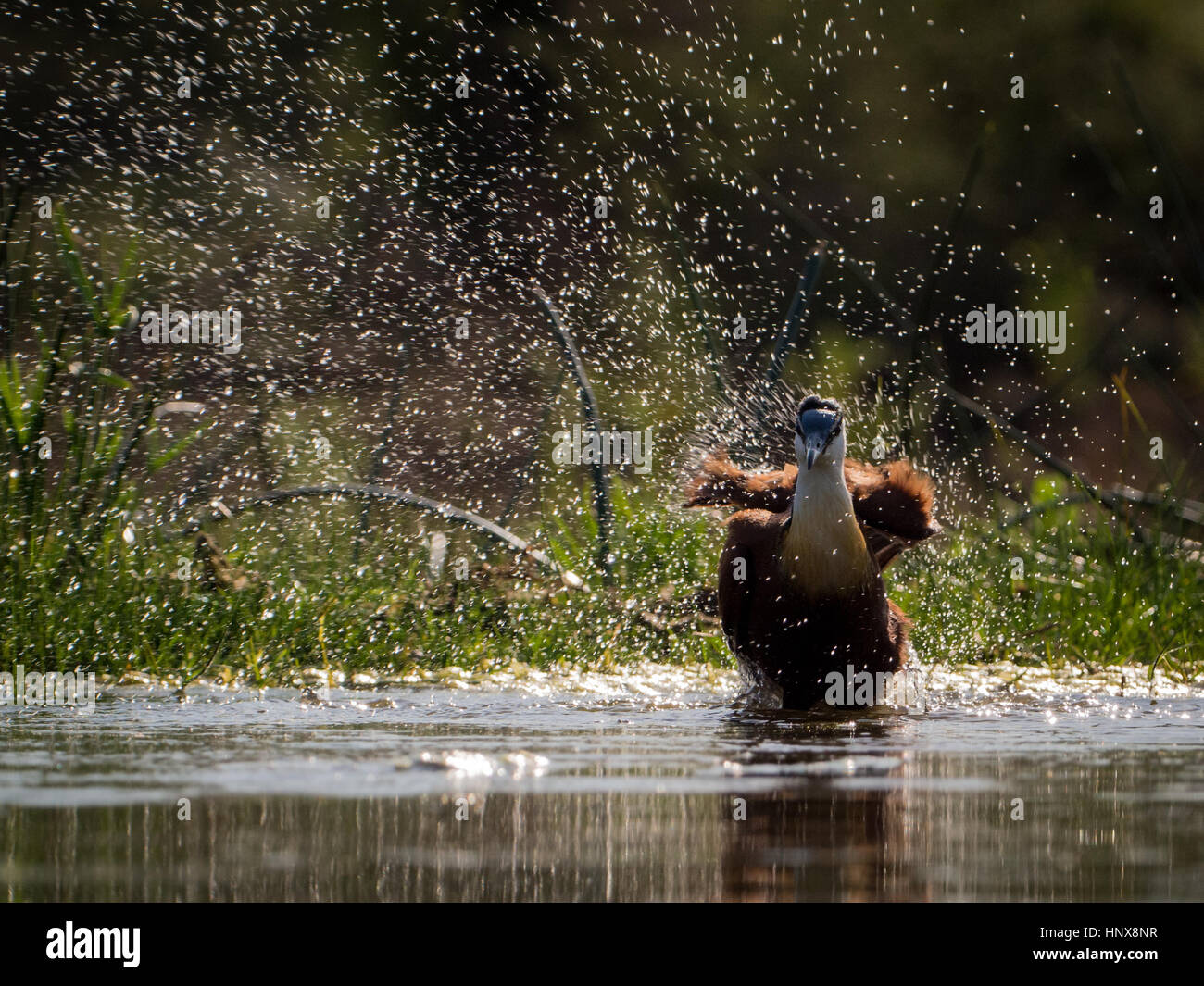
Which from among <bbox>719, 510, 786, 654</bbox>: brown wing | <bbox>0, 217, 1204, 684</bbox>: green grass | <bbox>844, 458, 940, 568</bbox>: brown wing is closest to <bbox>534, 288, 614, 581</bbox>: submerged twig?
<bbox>0, 217, 1204, 684</bbox>: green grass

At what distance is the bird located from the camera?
20.5ft

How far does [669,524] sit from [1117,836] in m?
5.45

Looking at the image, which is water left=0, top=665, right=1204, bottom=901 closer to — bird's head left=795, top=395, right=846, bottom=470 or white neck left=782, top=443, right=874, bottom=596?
white neck left=782, top=443, right=874, bottom=596

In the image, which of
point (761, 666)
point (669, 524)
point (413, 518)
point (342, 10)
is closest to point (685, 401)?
point (413, 518)

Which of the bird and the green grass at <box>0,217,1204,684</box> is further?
the green grass at <box>0,217,1204,684</box>

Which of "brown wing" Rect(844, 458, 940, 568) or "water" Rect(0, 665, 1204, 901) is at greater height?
"brown wing" Rect(844, 458, 940, 568)

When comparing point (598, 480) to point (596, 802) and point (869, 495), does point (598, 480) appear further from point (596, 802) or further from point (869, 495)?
point (596, 802)

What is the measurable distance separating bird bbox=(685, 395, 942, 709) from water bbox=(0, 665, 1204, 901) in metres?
0.40

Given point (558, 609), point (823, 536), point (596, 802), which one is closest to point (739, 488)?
point (823, 536)

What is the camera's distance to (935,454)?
13.0 metres

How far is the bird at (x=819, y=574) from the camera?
625 cm

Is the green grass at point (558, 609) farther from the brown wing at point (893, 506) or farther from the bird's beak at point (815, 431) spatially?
the bird's beak at point (815, 431)

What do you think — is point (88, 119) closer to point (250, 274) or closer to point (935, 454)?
point (250, 274)

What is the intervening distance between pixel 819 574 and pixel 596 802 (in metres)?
2.66
